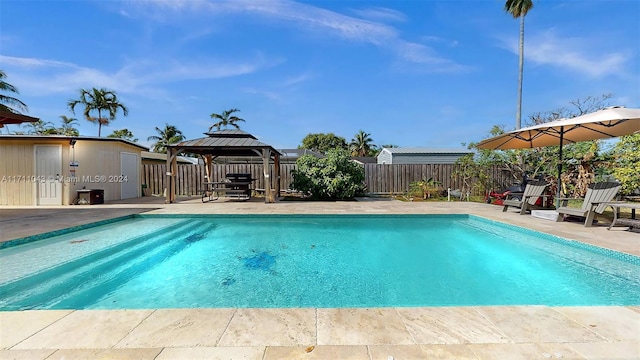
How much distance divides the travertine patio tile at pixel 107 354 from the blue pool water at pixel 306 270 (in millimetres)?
1157

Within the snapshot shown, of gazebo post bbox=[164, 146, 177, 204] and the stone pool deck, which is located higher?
gazebo post bbox=[164, 146, 177, 204]

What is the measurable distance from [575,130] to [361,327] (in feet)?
26.5

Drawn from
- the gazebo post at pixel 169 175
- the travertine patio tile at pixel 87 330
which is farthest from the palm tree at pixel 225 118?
the travertine patio tile at pixel 87 330

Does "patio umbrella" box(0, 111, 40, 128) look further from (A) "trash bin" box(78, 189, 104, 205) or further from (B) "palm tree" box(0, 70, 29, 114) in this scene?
(B) "palm tree" box(0, 70, 29, 114)

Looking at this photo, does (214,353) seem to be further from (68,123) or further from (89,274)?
(68,123)

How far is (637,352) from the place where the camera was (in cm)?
169

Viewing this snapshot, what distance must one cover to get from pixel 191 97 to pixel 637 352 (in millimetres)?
17611

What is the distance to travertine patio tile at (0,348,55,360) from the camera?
1.65 metres

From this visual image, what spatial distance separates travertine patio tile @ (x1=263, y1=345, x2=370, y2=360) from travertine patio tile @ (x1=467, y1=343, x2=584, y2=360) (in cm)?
73

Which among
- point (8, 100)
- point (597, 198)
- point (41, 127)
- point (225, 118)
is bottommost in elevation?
point (597, 198)

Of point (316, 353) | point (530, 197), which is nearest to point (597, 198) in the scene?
point (530, 197)

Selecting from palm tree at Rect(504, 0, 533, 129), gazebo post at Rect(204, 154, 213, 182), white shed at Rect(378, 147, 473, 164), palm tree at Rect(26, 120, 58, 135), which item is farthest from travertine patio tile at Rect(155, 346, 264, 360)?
palm tree at Rect(26, 120, 58, 135)

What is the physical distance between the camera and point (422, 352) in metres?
1.68

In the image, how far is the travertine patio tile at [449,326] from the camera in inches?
72.4
